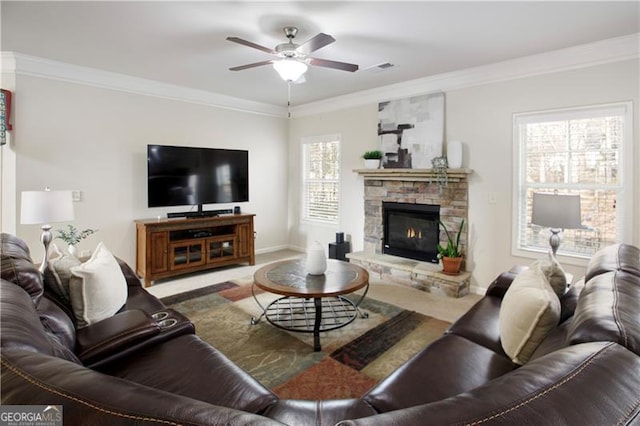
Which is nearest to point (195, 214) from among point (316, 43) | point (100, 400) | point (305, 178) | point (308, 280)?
point (305, 178)

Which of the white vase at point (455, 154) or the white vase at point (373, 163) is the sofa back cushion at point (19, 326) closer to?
the white vase at point (455, 154)

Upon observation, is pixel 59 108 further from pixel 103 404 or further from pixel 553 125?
pixel 553 125

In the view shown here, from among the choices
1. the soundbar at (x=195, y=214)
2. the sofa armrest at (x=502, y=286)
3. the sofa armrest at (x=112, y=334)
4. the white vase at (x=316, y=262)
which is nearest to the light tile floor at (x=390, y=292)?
the soundbar at (x=195, y=214)

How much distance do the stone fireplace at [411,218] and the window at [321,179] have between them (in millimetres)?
828

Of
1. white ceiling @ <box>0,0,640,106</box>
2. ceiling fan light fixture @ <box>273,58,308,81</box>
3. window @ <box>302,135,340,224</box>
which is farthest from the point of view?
window @ <box>302,135,340,224</box>

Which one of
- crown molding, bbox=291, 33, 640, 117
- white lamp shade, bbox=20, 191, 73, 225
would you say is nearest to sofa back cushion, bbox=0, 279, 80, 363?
white lamp shade, bbox=20, 191, 73, 225

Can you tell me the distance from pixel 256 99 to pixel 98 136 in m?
2.34

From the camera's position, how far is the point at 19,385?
65cm

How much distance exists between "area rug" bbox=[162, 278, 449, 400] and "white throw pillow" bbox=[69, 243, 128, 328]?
36.7 inches

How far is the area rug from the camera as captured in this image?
7.40 ft

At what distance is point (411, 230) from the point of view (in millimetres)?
4770

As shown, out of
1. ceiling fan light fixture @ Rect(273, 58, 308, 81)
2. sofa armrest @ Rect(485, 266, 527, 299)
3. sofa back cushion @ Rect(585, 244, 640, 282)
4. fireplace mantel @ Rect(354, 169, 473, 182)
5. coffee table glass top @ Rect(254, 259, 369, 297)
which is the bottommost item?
coffee table glass top @ Rect(254, 259, 369, 297)

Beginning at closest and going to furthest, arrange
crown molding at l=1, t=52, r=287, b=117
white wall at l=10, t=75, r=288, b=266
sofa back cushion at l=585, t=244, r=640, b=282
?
sofa back cushion at l=585, t=244, r=640, b=282 < crown molding at l=1, t=52, r=287, b=117 < white wall at l=10, t=75, r=288, b=266

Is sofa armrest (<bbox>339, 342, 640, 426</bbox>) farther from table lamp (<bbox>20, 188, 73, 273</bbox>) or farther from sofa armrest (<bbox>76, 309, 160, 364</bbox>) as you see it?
table lamp (<bbox>20, 188, 73, 273</bbox>)
